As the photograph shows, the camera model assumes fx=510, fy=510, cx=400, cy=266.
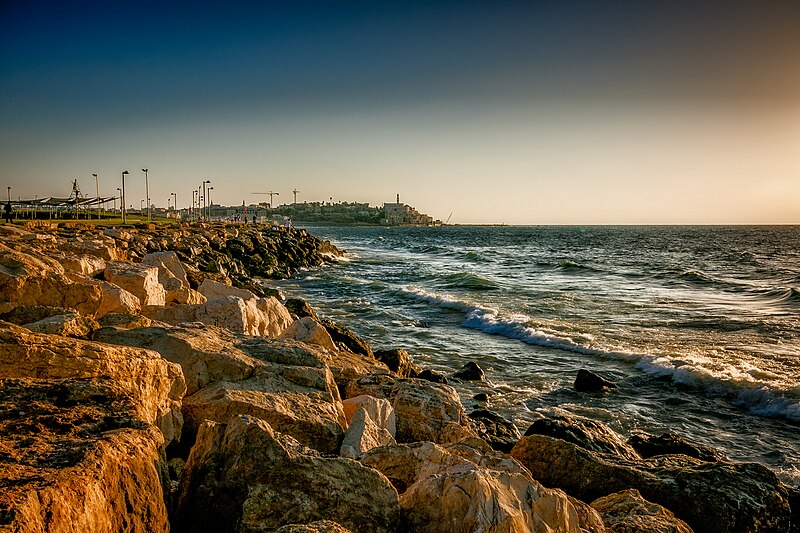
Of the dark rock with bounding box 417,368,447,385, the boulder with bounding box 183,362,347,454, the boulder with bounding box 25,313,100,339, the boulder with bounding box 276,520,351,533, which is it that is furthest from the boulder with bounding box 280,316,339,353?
the boulder with bounding box 276,520,351,533

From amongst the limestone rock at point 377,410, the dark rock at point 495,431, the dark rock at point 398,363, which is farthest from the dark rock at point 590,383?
the limestone rock at point 377,410

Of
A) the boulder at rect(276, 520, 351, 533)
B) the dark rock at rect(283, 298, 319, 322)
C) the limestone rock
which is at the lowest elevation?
the dark rock at rect(283, 298, 319, 322)

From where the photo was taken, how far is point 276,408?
3895 mm

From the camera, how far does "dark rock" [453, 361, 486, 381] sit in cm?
990

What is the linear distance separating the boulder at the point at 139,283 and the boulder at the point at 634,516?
251 inches

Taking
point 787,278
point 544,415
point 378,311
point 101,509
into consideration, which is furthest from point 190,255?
point 787,278

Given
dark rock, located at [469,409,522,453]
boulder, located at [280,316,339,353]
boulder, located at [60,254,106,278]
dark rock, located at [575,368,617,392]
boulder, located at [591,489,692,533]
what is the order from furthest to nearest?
dark rock, located at [575,368,617,392], boulder, located at [60,254,106,278], boulder, located at [280,316,339,353], dark rock, located at [469,409,522,453], boulder, located at [591,489,692,533]

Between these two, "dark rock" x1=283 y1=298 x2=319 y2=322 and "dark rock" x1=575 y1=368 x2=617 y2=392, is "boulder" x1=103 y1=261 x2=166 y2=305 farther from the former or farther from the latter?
"dark rock" x1=575 y1=368 x2=617 y2=392

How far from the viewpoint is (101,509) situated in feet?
6.94

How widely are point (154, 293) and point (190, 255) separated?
43.9 ft

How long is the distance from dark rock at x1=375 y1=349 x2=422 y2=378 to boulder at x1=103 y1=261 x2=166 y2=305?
382 centimetres

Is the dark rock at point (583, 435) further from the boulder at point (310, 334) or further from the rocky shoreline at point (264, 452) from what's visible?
the boulder at point (310, 334)

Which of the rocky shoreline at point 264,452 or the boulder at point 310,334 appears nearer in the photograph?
the rocky shoreline at point 264,452

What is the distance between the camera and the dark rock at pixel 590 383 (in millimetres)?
9547
